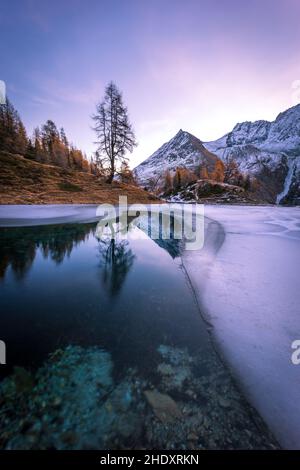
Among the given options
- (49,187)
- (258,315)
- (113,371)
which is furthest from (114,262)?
(49,187)

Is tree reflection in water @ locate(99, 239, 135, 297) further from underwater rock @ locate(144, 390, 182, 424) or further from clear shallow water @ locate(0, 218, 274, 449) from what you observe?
underwater rock @ locate(144, 390, 182, 424)

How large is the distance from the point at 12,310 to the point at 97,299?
117 cm

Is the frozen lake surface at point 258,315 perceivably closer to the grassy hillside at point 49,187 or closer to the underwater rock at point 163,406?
the underwater rock at point 163,406

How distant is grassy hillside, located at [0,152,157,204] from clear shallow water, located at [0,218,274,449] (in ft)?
43.3

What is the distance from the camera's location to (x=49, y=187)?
1717 cm

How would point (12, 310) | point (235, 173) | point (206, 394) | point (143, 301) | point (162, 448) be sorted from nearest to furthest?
point (162, 448), point (206, 394), point (12, 310), point (143, 301), point (235, 173)

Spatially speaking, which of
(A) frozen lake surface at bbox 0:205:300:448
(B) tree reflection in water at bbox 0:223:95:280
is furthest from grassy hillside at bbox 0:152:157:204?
(A) frozen lake surface at bbox 0:205:300:448

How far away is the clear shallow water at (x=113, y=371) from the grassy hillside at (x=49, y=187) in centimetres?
1319

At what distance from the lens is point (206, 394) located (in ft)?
5.35

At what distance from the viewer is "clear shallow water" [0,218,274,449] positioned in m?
1.32

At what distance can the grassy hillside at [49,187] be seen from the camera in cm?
1474

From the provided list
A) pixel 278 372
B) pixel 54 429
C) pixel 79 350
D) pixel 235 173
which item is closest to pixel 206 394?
pixel 278 372

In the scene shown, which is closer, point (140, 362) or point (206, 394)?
point (206, 394)
